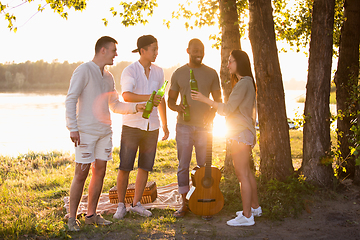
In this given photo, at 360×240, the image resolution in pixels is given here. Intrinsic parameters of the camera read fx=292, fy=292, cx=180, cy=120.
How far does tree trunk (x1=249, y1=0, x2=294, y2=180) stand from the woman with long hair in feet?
4.57

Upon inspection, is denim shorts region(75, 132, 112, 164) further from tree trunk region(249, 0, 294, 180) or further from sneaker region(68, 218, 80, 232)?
tree trunk region(249, 0, 294, 180)

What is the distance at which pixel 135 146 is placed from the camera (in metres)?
4.30

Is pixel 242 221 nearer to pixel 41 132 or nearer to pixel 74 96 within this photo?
pixel 74 96

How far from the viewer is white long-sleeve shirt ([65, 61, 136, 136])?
3541 millimetres

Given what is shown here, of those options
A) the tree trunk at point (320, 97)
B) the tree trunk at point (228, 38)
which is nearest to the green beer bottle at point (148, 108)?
the tree trunk at point (228, 38)

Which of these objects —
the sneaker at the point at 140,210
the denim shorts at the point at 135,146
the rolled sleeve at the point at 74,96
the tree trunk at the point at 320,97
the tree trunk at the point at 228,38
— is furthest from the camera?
the tree trunk at the point at 228,38

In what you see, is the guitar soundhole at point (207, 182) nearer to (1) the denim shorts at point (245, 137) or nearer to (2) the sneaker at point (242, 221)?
(2) the sneaker at point (242, 221)

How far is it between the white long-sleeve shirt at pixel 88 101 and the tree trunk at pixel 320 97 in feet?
11.4

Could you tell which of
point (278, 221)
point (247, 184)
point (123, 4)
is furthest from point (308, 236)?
point (123, 4)

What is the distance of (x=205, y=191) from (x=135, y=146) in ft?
3.95

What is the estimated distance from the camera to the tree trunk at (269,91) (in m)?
5.17

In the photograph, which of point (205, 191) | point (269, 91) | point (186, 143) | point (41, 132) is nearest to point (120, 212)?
point (205, 191)

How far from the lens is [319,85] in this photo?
16.6 feet

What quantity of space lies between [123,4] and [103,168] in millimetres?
5297
